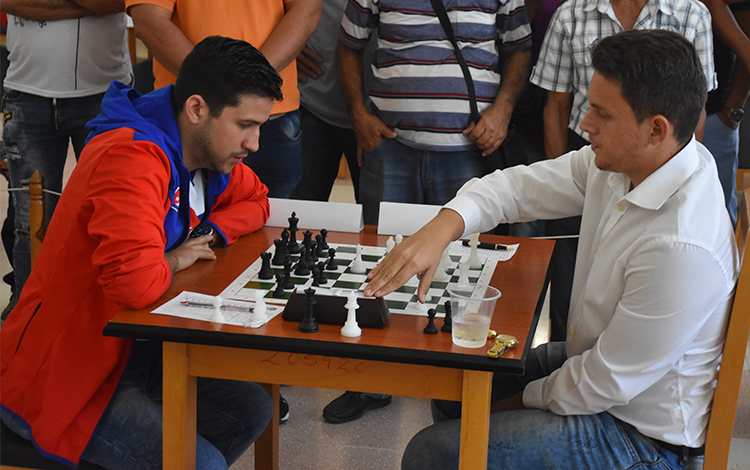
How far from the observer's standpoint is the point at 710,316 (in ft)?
4.81

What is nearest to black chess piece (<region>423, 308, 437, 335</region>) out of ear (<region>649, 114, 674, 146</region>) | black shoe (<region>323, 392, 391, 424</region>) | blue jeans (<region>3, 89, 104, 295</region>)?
ear (<region>649, 114, 674, 146</region>)

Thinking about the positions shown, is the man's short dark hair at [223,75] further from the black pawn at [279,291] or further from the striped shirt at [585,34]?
the striped shirt at [585,34]

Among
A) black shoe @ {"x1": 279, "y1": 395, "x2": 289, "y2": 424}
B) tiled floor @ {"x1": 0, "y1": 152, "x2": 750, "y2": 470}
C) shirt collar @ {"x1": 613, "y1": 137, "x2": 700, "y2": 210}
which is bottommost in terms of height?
tiled floor @ {"x1": 0, "y1": 152, "x2": 750, "y2": 470}

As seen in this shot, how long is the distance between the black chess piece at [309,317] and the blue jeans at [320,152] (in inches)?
68.5

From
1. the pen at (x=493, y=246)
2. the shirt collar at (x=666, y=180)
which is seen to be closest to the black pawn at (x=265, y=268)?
the pen at (x=493, y=246)

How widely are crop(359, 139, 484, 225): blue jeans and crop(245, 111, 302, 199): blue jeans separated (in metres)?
0.29

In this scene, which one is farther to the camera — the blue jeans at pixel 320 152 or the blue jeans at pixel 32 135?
the blue jeans at pixel 320 152

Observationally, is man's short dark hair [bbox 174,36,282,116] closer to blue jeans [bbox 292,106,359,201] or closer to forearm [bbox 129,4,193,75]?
forearm [bbox 129,4,193,75]

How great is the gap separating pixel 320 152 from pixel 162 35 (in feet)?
2.92

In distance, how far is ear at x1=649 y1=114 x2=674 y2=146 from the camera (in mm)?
1471

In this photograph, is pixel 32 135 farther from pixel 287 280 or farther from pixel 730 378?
pixel 730 378

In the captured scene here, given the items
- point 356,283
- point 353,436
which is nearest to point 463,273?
point 356,283

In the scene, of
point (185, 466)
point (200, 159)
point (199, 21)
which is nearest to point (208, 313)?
point (185, 466)

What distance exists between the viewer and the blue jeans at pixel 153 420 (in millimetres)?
1507
